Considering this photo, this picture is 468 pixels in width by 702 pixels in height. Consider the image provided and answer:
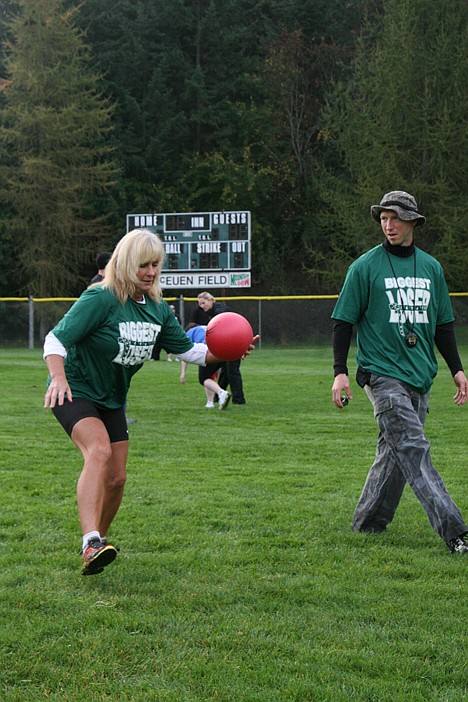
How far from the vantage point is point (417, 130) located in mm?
41312

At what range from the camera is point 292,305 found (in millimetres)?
34219

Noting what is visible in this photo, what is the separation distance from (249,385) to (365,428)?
7223 mm

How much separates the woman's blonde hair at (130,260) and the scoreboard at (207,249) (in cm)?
2603

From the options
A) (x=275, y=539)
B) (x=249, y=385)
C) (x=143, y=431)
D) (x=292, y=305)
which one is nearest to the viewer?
(x=275, y=539)

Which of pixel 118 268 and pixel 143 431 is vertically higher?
pixel 118 268

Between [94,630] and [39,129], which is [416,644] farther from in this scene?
[39,129]

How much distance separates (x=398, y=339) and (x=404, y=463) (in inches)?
29.7

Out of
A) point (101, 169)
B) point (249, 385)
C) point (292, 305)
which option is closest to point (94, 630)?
point (249, 385)

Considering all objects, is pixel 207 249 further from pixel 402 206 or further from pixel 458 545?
pixel 458 545

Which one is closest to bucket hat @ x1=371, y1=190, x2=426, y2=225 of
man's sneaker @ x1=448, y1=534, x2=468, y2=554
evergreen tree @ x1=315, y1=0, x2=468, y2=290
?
man's sneaker @ x1=448, y1=534, x2=468, y2=554

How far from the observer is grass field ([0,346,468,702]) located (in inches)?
152

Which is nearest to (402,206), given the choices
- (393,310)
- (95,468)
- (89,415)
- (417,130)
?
(393,310)

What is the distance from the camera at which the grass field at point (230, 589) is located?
12.7 ft

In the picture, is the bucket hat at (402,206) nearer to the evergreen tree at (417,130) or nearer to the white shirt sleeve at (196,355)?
the white shirt sleeve at (196,355)
